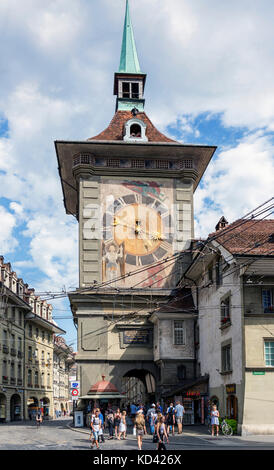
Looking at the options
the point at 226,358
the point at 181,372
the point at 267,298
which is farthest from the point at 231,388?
the point at 181,372

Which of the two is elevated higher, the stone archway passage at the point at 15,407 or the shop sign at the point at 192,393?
the shop sign at the point at 192,393

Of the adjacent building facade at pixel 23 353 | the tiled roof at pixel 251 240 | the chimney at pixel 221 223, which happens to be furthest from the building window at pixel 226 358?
the adjacent building facade at pixel 23 353

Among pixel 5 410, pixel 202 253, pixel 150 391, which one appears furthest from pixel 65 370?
pixel 202 253

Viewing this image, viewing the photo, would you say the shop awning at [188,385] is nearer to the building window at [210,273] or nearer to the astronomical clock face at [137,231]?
the building window at [210,273]

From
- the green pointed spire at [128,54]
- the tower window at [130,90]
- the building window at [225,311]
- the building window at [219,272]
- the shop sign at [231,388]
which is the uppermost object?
the green pointed spire at [128,54]

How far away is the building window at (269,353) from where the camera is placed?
32.2 m

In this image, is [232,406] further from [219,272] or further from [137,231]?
[137,231]

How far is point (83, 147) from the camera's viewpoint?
51.0m

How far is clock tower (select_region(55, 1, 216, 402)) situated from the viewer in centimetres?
4744

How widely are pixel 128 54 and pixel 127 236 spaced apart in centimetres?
2138

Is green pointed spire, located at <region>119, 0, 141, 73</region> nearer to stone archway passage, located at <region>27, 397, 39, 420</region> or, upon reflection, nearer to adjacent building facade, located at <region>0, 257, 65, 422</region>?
adjacent building facade, located at <region>0, 257, 65, 422</region>

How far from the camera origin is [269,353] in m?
32.3

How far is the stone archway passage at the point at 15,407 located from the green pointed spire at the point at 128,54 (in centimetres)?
3716

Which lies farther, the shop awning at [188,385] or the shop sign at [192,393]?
the shop sign at [192,393]
